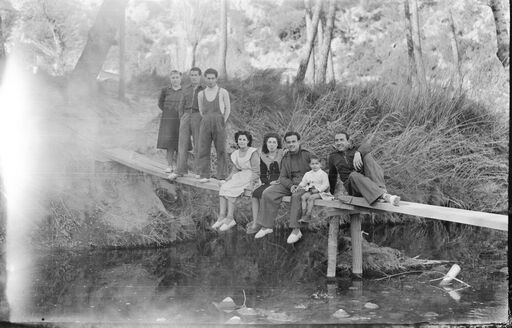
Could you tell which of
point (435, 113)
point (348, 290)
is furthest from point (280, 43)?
point (348, 290)

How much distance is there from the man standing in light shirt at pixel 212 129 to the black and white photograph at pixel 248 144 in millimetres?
13

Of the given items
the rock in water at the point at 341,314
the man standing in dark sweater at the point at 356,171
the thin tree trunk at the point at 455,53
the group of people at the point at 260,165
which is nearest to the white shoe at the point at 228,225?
the group of people at the point at 260,165

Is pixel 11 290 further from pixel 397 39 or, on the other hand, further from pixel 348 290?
pixel 397 39

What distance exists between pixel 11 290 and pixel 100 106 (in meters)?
1.76

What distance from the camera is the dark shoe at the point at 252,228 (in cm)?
641

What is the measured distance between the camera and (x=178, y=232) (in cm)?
655

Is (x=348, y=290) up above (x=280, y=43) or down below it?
below

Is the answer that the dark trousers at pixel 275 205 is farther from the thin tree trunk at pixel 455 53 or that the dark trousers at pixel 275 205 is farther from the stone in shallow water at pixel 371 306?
the thin tree trunk at pixel 455 53

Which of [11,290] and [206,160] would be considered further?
[206,160]

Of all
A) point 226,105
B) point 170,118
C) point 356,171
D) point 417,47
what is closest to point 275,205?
point 356,171

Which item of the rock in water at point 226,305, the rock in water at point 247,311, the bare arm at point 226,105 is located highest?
the bare arm at point 226,105

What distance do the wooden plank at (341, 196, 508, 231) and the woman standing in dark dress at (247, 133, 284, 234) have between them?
65cm

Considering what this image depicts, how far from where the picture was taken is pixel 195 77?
650cm

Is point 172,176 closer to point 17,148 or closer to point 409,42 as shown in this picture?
point 17,148
